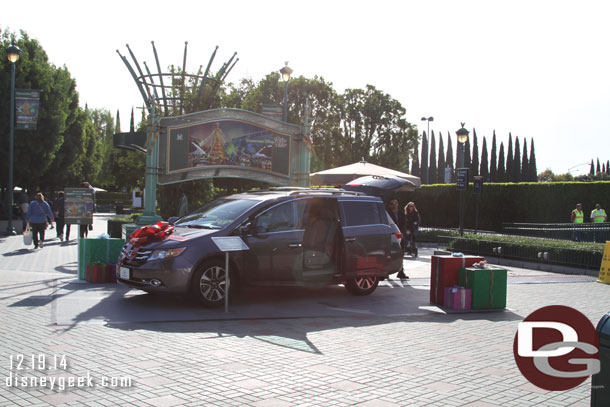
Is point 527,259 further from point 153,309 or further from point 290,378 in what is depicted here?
point 290,378

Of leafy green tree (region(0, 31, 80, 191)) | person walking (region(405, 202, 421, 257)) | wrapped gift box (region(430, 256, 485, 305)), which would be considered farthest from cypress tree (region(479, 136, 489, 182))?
wrapped gift box (region(430, 256, 485, 305))

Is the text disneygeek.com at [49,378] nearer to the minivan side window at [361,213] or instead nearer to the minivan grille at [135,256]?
the minivan grille at [135,256]

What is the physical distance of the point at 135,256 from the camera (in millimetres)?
9359

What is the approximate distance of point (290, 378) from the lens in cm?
566

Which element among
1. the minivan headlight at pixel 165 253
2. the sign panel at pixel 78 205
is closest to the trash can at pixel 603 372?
the minivan headlight at pixel 165 253

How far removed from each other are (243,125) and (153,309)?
337 inches

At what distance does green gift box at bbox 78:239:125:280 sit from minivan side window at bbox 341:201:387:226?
4.57 meters

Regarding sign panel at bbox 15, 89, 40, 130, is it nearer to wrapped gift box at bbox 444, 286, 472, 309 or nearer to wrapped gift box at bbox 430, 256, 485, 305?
wrapped gift box at bbox 430, 256, 485, 305

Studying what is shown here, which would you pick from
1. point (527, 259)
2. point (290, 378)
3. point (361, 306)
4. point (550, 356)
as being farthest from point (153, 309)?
point (527, 259)

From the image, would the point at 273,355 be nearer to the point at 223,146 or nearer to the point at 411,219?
the point at 223,146

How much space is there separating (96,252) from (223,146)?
559 cm

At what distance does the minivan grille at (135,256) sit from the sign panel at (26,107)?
620 inches

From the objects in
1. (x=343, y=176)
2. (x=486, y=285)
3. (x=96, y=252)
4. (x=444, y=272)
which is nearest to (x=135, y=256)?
(x=96, y=252)

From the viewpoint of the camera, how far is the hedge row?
102 ft
